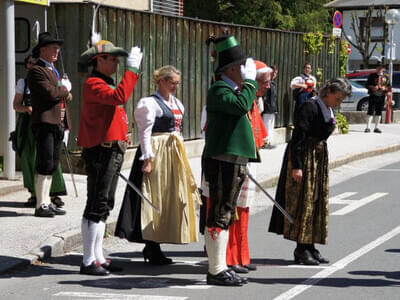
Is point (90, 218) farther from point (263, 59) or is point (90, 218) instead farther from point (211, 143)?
point (263, 59)

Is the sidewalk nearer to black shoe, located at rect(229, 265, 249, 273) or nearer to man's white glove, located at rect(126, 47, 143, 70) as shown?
black shoe, located at rect(229, 265, 249, 273)

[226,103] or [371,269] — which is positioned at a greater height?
[226,103]

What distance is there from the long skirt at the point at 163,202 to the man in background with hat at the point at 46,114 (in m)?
1.67

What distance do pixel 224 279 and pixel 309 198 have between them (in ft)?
4.32

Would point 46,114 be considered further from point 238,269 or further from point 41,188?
point 238,269

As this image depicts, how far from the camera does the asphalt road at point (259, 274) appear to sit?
6477 mm

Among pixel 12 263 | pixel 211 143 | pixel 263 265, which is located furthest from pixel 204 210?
pixel 12 263

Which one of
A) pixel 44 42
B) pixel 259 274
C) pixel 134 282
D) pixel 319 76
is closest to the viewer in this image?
pixel 134 282

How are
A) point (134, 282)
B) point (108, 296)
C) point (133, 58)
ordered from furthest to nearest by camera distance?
point (134, 282) → point (133, 58) → point (108, 296)

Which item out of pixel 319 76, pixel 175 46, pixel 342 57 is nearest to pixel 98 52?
pixel 175 46

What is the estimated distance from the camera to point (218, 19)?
149 ft

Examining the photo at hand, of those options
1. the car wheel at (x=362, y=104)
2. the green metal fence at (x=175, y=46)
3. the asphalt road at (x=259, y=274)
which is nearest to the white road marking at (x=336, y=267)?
the asphalt road at (x=259, y=274)

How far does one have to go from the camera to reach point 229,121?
6.46m

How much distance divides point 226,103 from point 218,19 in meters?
39.7
